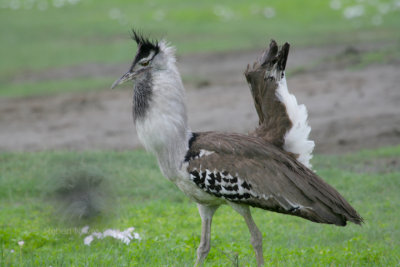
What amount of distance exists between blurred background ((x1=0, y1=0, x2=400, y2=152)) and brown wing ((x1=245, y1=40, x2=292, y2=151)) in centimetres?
96

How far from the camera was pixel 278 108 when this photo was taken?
17.9 feet

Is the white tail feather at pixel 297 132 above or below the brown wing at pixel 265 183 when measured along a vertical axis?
above

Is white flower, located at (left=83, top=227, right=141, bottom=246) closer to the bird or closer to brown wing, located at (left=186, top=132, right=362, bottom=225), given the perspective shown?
the bird

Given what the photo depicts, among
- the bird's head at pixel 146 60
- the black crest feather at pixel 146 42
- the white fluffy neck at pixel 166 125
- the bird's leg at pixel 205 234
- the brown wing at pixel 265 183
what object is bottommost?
the bird's leg at pixel 205 234

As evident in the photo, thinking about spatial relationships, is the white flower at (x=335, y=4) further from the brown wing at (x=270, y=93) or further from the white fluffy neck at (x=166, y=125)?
the white fluffy neck at (x=166, y=125)

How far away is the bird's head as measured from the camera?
17.5 feet

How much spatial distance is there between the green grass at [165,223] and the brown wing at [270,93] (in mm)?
1018

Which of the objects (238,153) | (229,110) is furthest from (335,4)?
(238,153)

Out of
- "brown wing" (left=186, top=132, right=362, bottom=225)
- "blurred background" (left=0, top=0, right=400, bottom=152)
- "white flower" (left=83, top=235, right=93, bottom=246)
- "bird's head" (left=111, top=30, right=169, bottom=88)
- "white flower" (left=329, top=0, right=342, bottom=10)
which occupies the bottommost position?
"white flower" (left=83, top=235, right=93, bottom=246)

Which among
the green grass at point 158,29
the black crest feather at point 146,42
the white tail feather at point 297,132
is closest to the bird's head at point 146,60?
the black crest feather at point 146,42

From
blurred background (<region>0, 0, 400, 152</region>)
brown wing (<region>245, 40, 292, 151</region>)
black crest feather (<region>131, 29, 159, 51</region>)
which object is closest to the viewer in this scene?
black crest feather (<region>131, 29, 159, 51</region>)

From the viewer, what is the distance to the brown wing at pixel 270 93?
17.9ft

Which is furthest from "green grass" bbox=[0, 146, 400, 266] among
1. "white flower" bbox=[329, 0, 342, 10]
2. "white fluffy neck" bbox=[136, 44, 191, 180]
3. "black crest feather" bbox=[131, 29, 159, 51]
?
"white flower" bbox=[329, 0, 342, 10]

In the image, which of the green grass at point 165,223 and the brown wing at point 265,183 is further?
the green grass at point 165,223
